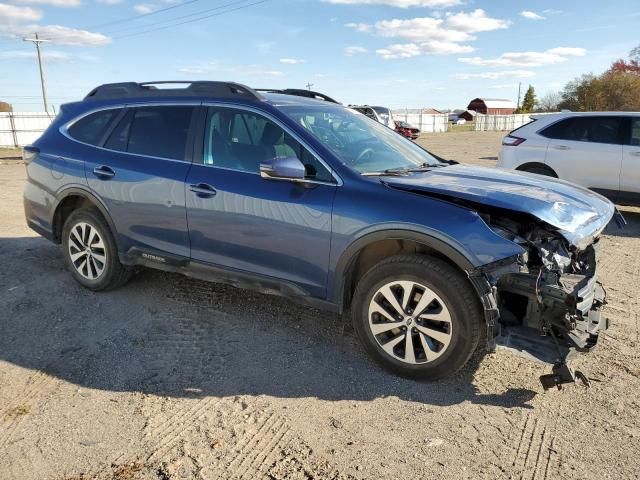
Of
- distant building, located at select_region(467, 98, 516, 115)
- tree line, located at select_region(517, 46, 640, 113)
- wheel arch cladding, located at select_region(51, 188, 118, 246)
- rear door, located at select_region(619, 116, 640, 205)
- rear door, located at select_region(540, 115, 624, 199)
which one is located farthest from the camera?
distant building, located at select_region(467, 98, 516, 115)

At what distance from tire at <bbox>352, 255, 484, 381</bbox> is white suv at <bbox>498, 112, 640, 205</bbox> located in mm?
6288

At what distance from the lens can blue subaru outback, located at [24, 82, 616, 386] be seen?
3168mm

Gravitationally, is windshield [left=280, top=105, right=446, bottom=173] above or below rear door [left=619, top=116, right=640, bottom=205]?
above

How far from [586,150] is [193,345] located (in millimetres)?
7157

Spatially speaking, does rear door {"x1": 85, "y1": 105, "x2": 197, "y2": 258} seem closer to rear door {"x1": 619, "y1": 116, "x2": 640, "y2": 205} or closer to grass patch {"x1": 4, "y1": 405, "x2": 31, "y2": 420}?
grass patch {"x1": 4, "y1": 405, "x2": 31, "y2": 420}

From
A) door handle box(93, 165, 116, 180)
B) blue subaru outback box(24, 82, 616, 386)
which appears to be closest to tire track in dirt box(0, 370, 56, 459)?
blue subaru outback box(24, 82, 616, 386)

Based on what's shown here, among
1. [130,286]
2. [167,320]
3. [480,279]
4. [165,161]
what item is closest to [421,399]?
[480,279]

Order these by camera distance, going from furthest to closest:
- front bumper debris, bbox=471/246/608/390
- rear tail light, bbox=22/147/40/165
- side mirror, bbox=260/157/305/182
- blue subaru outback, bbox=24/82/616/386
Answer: rear tail light, bbox=22/147/40/165, side mirror, bbox=260/157/305/182, blue subaru outback, bbox=24/82/616/386, front bumper debris, bbox=471/246/608/390

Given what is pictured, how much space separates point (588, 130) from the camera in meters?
8.45

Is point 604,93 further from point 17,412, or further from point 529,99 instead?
point 17,412

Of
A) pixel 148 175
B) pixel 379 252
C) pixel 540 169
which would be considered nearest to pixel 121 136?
pixel 148 175

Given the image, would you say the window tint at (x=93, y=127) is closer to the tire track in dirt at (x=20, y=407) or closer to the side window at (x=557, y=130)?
the tire track in dirt at (x=20, y=407)

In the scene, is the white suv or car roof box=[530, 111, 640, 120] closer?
the white suv

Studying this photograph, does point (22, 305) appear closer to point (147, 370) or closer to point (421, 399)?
point (147, 370)
